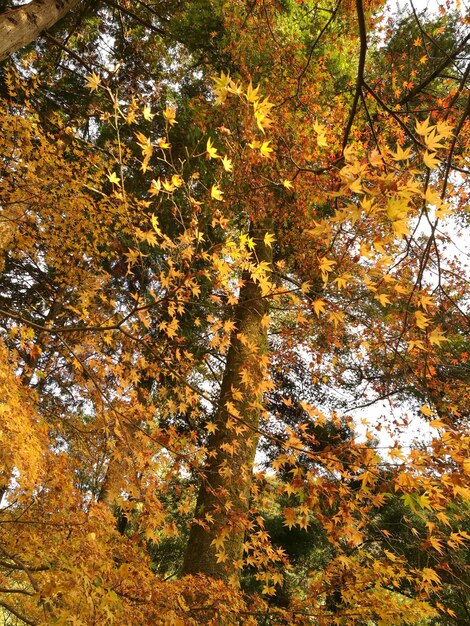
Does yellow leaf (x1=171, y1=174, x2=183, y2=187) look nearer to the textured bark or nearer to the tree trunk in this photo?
the tree trunk

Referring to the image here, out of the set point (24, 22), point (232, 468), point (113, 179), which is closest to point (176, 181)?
point (113, 179)

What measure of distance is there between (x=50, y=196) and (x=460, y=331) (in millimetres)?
7787

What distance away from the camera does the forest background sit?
2.29 m

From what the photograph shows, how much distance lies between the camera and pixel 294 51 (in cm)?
579

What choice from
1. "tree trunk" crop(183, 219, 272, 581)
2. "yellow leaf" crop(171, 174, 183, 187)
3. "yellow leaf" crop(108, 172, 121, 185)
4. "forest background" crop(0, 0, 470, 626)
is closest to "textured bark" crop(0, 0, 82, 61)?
"forest background" crop(0, 0, 470, 626)

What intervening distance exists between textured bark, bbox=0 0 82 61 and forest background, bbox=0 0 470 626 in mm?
30

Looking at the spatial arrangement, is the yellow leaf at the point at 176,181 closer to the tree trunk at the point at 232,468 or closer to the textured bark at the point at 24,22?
the tree trunk at the point at 232,468

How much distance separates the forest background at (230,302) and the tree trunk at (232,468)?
3 centimetres

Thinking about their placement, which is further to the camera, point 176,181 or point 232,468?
point 232,468

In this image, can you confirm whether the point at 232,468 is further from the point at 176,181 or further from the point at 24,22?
the point at 24,22

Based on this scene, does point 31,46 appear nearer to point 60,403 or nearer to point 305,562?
point 60,403

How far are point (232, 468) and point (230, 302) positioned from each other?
2.03 m

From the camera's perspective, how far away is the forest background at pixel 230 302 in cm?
229

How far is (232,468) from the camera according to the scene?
4.34 metres
